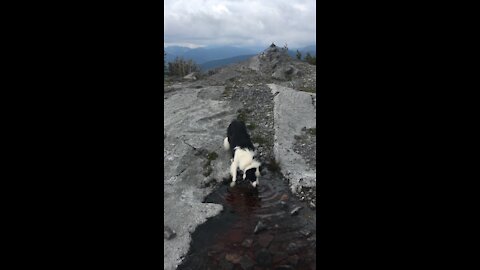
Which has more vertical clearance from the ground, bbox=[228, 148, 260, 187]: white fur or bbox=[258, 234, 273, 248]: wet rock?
bbox=[228, 148, 260, 187]: white fur

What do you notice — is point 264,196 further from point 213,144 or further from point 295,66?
point 295,66

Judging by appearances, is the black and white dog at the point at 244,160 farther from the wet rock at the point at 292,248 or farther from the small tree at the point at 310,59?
the small tree at the point at 310,59

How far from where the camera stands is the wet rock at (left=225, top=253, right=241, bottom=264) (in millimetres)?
4202

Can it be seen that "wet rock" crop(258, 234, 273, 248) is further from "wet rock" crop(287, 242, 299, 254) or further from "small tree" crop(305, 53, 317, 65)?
"small tree" crop(305, 53, 317, 65)

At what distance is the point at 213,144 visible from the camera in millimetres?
7902

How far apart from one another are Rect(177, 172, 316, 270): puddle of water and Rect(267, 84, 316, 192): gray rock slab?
521 millimetres

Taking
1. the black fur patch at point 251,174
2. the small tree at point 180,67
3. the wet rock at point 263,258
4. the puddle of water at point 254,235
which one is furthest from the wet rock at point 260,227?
the small tree at point 180,67

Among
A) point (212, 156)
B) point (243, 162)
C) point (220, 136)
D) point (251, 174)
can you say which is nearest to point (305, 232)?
point (251, 174)

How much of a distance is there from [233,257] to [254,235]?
1.93 feet

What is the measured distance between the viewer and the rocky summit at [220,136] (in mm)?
5422

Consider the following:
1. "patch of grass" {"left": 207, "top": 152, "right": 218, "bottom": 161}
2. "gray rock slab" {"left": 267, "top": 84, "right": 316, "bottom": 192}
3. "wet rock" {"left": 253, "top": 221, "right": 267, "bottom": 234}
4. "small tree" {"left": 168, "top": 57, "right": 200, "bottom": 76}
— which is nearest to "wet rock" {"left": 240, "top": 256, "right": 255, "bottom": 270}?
"wet rock" {"left": 253, "top": 221, "right": 267, "bottom": 234}

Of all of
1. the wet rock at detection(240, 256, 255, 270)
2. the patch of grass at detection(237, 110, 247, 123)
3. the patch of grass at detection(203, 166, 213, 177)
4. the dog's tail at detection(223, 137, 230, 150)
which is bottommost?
the wet rock at detection(240, 256, 255, 270)
